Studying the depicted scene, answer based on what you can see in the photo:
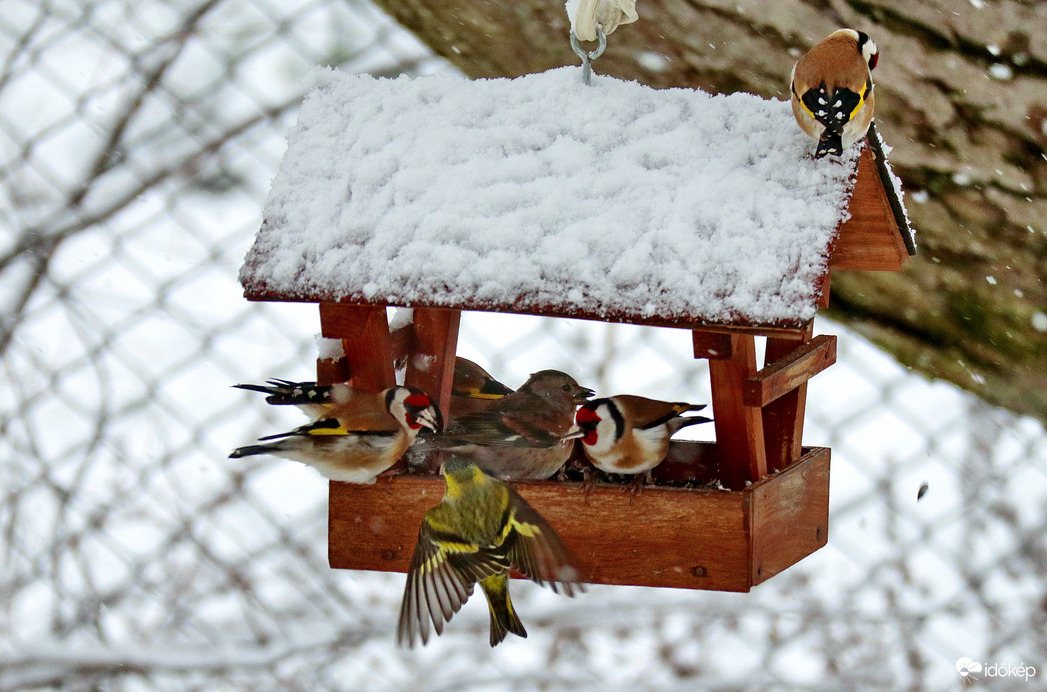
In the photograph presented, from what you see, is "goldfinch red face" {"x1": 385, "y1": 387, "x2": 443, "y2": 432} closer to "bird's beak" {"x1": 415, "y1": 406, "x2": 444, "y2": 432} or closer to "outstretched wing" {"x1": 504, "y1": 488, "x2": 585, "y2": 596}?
"bird's beak" {"x1": 415, "y1": 406, "x2": 444, "y2": 432}

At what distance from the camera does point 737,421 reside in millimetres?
1453

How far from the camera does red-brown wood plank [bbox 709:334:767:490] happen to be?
55.8 inches

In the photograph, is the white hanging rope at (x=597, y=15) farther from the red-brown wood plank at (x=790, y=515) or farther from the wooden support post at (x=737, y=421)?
the red-brown wood plank at (x=790, y=515)

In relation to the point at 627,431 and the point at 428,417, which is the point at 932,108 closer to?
the point at 627,431

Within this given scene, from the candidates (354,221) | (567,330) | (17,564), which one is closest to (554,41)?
(567,330)

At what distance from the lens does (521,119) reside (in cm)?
154

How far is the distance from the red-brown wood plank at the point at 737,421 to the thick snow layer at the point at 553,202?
17cm

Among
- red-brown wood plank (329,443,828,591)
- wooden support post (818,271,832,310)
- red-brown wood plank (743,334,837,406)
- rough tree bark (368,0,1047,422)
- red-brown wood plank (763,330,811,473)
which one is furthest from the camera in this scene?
rough tree bark (368,0,1047,422)

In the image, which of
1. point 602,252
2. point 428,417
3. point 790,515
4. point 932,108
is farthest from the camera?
point 932,108

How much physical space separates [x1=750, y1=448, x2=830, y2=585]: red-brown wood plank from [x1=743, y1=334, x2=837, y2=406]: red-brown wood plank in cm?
14

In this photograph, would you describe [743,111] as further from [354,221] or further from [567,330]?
[567,330]

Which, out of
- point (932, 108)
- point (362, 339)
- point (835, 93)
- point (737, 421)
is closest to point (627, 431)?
point (737, 421)

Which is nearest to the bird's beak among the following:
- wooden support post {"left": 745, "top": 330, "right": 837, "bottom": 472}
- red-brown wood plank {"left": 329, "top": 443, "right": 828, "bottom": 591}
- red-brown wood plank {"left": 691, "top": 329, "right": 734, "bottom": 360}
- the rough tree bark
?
red-brown wood plank {"left": 329, "top": 443, "right": 828, "bottom": 591}

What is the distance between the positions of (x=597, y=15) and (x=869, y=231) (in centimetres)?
50
